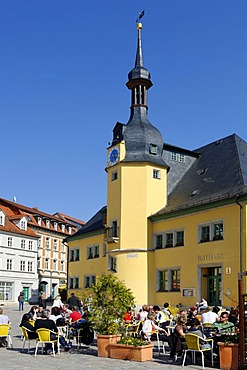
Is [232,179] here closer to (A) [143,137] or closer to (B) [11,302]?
(A) [143,137]

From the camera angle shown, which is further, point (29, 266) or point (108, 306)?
point (29, 266)

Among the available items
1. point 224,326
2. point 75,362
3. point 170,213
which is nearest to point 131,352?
point 75,362

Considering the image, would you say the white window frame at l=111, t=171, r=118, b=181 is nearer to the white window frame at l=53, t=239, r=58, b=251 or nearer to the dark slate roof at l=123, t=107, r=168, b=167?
the dark slate roof at l=123, t=107, r=168, b=167

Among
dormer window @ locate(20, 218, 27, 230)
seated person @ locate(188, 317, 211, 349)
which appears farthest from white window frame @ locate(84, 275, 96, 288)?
seated person @ locate(188, 317, 211, 349)

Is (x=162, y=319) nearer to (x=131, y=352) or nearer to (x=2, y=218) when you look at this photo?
(x=131, y=352)

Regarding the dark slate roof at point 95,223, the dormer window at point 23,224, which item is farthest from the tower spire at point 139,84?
the dormer window at point 23,224

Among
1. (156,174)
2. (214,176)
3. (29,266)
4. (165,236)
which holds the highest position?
(156,174)

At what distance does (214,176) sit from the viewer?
3250 cm

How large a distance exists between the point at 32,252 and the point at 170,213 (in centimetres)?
3513

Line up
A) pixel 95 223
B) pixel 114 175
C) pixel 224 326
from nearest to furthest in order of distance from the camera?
pixel 224 326, pixel 114 175, pixel 95 223

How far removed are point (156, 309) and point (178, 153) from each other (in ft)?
64.5

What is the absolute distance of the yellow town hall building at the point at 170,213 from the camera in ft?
92.6

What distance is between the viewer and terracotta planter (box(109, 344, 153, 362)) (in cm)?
1348

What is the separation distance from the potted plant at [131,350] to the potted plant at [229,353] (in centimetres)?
202
